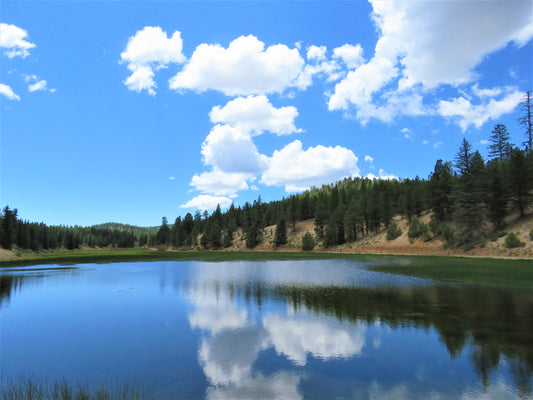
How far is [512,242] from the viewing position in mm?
57812

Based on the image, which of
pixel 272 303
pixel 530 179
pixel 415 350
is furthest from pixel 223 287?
pixel 530 179

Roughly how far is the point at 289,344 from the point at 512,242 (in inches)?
2533

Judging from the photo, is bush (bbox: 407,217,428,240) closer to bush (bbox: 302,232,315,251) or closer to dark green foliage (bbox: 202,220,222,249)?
bush (bbox: 302,232,315,251)

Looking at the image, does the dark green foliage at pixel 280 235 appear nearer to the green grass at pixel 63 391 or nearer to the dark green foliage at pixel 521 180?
the dark green foliage at pixel 521 180

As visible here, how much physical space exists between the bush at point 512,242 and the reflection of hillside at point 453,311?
40237mm

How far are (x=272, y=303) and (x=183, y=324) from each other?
8.37m

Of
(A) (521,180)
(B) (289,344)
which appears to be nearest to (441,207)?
(A) (521,180)

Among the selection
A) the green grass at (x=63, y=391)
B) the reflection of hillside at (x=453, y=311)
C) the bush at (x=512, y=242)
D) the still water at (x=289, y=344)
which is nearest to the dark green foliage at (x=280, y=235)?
the bush at (x=512, y=242)

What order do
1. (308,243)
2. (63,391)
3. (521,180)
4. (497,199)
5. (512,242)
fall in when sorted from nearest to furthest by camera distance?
(63,391), (512,242), (521,180), (497,199), (308,243)

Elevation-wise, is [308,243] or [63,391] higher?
[308,243]

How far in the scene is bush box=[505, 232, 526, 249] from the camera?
2257 inches

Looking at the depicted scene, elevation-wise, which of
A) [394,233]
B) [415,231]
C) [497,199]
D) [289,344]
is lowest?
[289,344]

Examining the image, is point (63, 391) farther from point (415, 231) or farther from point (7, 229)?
point (7, 229)

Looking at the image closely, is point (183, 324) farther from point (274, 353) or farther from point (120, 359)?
point (274, 353)
